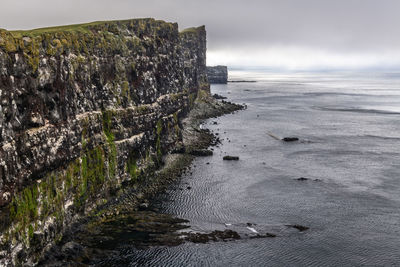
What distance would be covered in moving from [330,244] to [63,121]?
142ft

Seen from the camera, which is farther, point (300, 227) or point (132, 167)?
point (132, 167)

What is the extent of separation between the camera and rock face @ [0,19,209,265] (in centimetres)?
4078

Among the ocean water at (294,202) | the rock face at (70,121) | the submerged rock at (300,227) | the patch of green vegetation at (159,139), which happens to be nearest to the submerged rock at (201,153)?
the ocean water at (294,202)

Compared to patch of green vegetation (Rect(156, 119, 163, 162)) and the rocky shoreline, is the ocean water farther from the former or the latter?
patch of green vegetation (Rect(156, 119, 163, 162))

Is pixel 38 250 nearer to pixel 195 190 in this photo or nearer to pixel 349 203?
pixel 195 190

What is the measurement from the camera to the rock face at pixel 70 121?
40.8 m

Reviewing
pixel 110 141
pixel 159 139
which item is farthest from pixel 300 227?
pixel 159 139

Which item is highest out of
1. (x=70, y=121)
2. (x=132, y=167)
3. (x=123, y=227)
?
(x=70, y=121)

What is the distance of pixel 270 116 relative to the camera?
178500 mm

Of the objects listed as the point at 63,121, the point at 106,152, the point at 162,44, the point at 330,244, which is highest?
the point at 162,44

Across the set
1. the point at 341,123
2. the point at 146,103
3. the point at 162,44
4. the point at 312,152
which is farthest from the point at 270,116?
the point at 146,103

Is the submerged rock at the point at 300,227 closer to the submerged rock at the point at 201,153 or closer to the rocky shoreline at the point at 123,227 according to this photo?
the rocky shoreline at the point at 123,227

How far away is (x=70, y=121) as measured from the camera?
52375 millimetres

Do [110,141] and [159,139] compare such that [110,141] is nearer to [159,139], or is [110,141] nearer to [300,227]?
[159,139]
